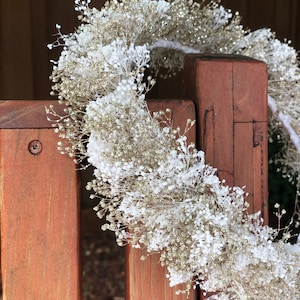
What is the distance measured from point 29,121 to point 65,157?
Answer: 9 cm

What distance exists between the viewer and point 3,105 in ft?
2.76

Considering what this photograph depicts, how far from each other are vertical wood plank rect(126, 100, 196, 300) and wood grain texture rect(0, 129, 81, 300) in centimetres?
10

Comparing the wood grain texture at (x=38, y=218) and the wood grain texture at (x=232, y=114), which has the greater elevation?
the wood grain texture at (x=232, y=114)

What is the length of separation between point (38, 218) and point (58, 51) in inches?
59.6

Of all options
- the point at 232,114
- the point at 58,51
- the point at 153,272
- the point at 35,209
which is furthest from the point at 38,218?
the point at 58,51

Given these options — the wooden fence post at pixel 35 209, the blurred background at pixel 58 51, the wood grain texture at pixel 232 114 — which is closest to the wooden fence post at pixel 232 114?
the wood grain texture at pixel 232 114

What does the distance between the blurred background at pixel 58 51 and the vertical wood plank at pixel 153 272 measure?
53.1 inches

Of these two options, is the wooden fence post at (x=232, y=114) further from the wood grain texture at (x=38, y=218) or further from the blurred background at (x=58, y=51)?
the blurred background at (x=58, y=51)

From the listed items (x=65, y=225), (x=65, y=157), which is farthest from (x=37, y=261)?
(x=65, y=157)


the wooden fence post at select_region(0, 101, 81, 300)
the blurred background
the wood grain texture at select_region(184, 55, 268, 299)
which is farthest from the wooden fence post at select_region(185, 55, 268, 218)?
the blurred background

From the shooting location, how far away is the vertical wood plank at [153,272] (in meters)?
0.90

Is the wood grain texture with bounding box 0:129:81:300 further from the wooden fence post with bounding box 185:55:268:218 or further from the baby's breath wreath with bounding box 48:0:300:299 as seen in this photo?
the wooden fence post with bounding box 185:55:268:218

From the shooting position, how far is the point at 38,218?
2.86 feet

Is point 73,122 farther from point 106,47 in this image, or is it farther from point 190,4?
point 190,4
